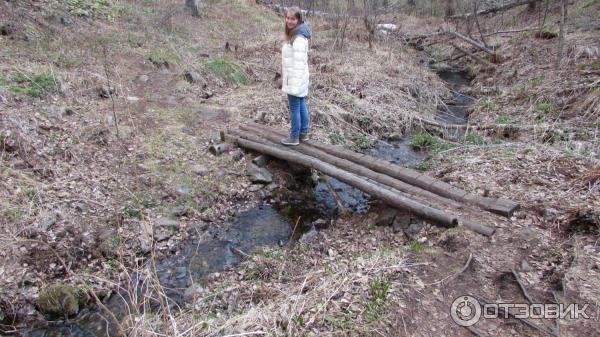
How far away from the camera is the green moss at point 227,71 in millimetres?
10133

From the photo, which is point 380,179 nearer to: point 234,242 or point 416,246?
point 416,246

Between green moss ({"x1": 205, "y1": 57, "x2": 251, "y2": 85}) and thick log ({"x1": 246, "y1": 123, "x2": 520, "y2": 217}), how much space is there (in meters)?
4.15

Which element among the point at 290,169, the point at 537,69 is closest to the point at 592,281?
the point at 290,169

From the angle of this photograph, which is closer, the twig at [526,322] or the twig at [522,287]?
the twig at [526,322]

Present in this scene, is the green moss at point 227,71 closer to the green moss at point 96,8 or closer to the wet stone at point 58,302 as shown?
the green moss at point 96,8

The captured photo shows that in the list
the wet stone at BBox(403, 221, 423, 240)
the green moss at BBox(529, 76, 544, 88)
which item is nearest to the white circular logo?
the wet stone at BBox(403, 221, 423, 240)

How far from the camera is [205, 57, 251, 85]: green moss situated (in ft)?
33.2

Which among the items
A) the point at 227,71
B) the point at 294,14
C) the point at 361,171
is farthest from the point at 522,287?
the point at 227,71

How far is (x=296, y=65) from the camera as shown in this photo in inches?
224

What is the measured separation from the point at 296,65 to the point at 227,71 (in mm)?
5023

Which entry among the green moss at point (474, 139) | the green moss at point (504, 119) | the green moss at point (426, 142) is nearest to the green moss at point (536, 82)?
the green moss at point (504, 119)

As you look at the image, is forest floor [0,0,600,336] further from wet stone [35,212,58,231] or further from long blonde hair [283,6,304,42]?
long blonde hair [283,6,304,42]

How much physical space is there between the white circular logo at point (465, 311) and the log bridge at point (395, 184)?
1.08m

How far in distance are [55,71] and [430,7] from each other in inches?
759
